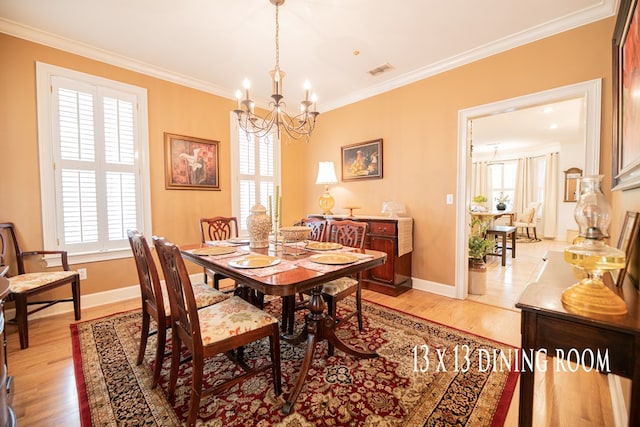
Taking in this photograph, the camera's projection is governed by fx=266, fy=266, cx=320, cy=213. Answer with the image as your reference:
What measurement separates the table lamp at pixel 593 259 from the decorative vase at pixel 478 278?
2279 millimetres

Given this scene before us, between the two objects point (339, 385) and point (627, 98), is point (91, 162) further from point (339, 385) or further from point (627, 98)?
point (627, 98)

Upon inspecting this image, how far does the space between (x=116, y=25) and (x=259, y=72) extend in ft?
4.59

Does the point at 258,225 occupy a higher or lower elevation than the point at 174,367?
higher

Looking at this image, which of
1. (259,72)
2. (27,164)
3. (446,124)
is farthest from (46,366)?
(446,124)

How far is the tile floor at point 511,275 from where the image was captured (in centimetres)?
301

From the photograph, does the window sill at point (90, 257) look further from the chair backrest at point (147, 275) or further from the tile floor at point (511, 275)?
the tile floor at point (511, 275)

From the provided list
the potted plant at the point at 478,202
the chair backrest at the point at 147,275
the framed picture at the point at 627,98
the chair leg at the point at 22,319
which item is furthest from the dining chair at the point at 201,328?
the potted plant at the point at 478,202

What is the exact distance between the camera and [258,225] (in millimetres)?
2148

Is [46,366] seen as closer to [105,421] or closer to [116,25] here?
[105,421]

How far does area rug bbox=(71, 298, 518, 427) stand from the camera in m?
1.37

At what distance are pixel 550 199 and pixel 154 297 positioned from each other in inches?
361

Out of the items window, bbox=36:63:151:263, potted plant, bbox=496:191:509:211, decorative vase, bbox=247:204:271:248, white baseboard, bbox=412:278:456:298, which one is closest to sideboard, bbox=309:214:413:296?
white baseboard, bbox=412:278:456:298

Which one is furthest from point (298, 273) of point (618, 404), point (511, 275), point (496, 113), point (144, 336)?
point (511, 275)

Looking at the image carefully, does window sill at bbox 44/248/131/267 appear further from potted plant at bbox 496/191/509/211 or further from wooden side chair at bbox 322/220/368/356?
potted plant at bbox 496/191/509/211
